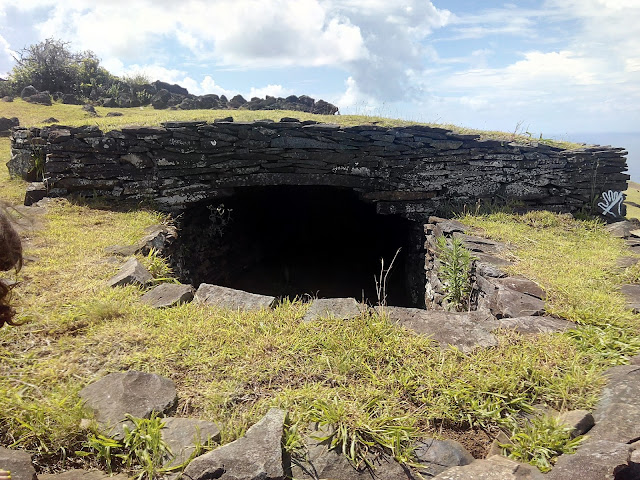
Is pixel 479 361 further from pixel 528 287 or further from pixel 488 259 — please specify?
pixel 488 259

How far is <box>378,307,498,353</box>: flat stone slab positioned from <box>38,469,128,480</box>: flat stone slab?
2.19 metres

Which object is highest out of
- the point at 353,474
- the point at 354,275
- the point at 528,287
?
the point at 528,287

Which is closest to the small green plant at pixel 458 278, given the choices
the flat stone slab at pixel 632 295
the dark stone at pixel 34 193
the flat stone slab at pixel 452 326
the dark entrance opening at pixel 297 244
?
the flat stone slab at pixel 452 326

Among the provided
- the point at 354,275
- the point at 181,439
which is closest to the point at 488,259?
the point at 181,439

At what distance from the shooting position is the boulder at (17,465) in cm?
187

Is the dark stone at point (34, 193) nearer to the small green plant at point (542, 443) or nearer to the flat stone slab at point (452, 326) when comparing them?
the flat stone slab at point (452, 326)

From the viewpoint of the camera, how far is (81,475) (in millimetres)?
2084

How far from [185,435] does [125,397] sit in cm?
47

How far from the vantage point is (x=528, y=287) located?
166 inches

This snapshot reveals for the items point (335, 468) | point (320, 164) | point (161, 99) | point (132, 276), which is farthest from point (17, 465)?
point (161, 99)

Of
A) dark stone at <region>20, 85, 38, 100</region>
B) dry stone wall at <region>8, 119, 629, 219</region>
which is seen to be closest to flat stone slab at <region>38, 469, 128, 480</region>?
dry stone wall at <region>8, 119, 629, 219</region>

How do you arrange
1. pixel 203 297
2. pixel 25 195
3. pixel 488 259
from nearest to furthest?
pixel 203 297 < pixel 488 259 < pixel 25 195

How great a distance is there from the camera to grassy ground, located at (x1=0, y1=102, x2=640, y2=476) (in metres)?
2.42

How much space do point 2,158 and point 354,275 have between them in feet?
26.7
